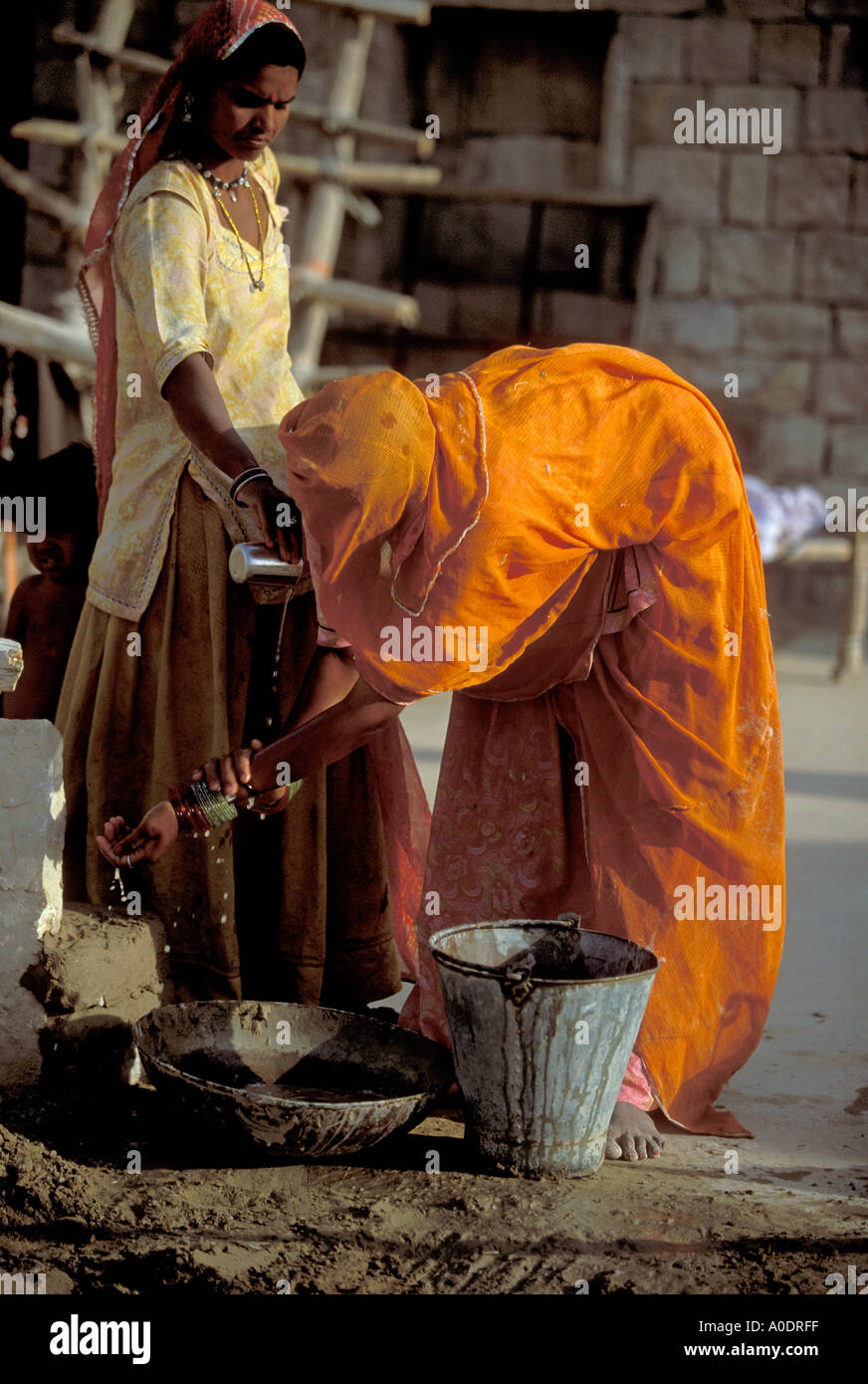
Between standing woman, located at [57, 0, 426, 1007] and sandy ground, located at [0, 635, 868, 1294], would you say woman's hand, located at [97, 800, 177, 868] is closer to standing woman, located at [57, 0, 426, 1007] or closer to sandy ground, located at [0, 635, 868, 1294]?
standing woman, located at [57, 0, 426, 1007]

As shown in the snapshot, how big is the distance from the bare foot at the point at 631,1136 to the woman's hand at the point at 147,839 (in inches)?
39.6

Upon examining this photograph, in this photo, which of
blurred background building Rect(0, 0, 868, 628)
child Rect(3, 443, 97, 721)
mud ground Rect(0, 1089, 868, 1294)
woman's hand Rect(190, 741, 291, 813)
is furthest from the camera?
blurred background building Rect(0, 0, 868, 628)

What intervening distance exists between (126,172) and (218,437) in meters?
0.69

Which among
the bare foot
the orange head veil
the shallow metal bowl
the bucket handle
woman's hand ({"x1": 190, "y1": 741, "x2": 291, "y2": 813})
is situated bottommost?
the bare foot

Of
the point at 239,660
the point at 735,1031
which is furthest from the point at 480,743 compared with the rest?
the point at 735,1031

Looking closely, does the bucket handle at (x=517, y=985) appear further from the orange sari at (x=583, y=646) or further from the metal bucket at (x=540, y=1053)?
the orange sari at (x=583, y=646)

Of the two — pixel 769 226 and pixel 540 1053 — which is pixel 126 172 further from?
pixel 769 226

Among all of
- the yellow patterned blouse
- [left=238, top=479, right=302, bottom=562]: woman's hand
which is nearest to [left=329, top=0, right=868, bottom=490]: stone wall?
the yellow patterned blouse

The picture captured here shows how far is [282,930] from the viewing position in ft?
10.9

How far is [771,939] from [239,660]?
1.24m

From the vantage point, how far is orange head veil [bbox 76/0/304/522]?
117 inches

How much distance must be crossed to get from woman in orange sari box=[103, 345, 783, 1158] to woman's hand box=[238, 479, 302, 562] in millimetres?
144

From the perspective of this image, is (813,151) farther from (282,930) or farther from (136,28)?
(282,930)
